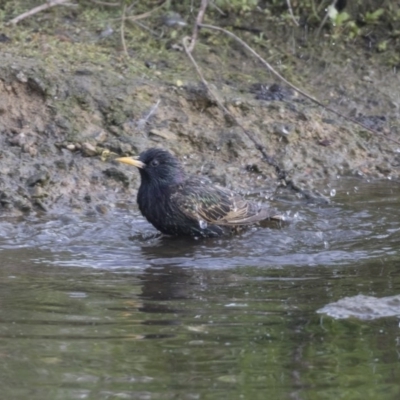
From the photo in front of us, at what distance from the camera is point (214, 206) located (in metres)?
8.83

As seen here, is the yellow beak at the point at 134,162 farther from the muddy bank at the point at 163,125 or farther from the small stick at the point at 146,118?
the small stick at the point at 146,118

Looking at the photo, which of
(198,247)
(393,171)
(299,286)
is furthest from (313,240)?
(393,171)

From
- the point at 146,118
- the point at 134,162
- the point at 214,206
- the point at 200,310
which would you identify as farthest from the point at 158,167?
the point at 200,310

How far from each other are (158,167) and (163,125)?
1.80m

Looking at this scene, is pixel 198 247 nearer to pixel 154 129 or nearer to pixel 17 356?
pixel 154 129

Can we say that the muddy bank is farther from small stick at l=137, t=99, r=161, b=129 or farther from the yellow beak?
the yellow beak

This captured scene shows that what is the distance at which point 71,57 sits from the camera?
10789 mm

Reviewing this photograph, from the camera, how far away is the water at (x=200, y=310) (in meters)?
4.80

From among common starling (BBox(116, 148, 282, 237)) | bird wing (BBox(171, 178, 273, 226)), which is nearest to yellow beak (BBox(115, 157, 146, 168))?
common starling (BBox(116, 148, 282, 237))

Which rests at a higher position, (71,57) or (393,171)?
(71,57)

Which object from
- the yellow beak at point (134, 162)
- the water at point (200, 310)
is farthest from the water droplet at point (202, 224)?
the yellow beak at point (134, 162)

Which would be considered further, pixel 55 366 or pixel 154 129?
pixel 154 129

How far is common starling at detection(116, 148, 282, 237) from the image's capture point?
28.1 ft

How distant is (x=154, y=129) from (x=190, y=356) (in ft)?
18.2
